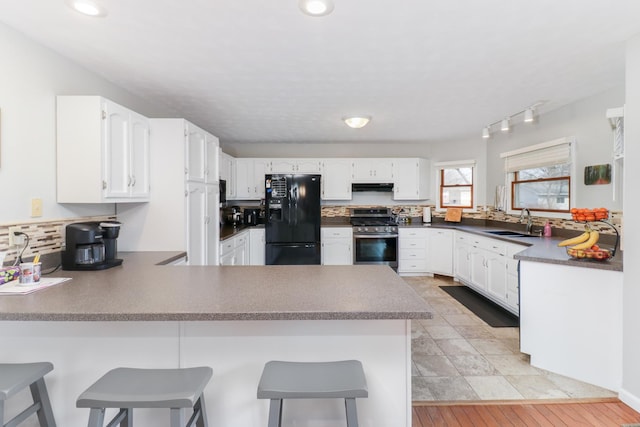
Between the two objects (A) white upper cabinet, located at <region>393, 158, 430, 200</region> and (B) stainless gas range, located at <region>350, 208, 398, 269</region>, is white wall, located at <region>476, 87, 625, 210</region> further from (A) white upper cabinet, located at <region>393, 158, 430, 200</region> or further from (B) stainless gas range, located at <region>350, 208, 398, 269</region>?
(B) stainless gas range, located at <region>350, 208, 398, 269</region>

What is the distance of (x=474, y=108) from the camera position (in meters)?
3.40

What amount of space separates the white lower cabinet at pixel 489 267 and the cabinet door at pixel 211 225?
311cm

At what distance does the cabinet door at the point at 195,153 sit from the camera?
8.85ft

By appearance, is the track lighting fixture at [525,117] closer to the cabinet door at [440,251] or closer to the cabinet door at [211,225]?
the cabinet door at [440,251]

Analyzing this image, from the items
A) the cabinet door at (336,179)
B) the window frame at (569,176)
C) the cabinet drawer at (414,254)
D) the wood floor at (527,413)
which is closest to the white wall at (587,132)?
the window frame at (569,176)

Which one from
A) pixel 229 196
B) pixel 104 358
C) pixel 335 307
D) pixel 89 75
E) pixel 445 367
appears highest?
pixel 89 75

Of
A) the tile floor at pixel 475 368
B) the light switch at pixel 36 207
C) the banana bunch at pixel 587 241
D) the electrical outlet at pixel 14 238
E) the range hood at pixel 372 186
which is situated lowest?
the tile floor at pixel 475 368

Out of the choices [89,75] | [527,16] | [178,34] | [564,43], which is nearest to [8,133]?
Answer: [89,75]

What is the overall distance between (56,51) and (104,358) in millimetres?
2009

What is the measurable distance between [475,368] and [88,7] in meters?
3.34

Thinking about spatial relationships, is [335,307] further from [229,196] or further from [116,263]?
[229,196]

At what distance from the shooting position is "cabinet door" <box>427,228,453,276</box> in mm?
4820

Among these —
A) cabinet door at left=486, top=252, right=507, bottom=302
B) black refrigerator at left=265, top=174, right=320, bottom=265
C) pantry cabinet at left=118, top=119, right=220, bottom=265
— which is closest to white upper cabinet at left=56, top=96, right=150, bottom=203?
pantry cabinet at left=118, top=119, right=220, bottom=265

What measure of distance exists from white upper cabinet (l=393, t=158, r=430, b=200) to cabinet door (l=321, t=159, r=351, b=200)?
0.79 metres
